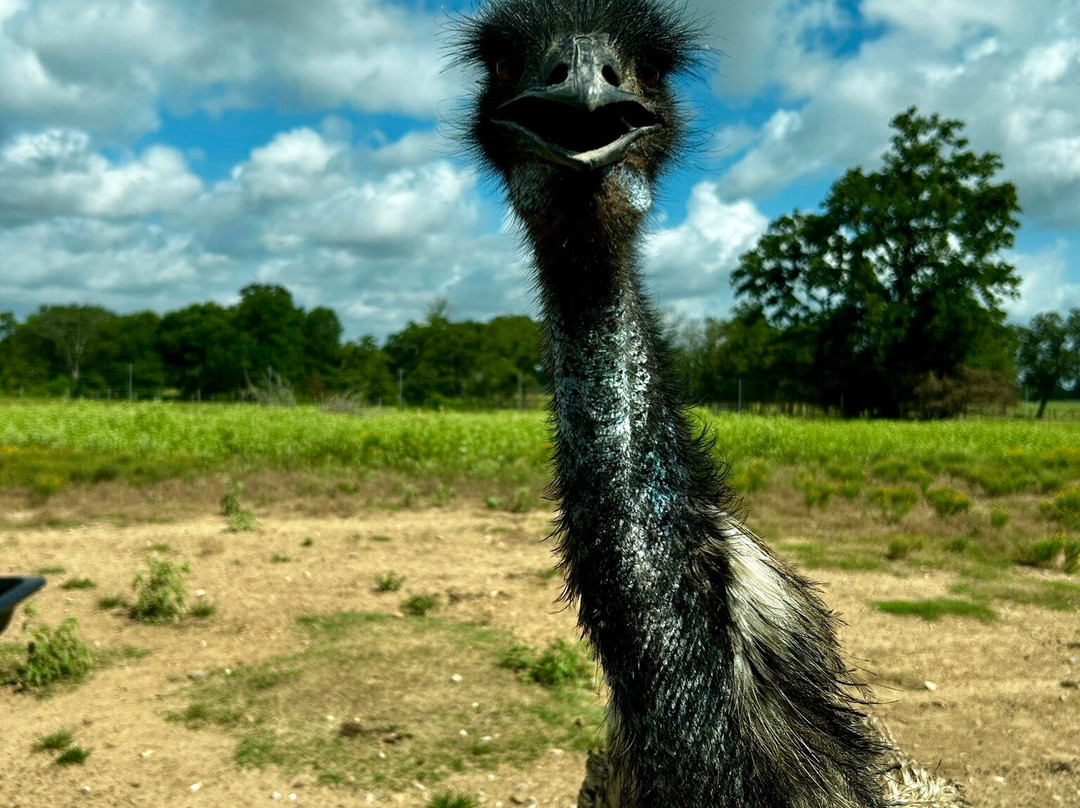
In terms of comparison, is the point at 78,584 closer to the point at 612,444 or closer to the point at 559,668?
the point at 559,668

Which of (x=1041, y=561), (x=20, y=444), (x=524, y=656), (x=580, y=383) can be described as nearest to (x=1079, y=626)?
(x=1041, y=561)

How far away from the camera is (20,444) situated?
1306 cm

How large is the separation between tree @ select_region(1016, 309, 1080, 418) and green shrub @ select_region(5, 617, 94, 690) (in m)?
65.7

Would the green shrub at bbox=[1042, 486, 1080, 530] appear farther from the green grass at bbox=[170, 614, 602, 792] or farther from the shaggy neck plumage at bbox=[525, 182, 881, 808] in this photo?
the shaggy neck plumage at bbox=[525, 182, 881, 808]

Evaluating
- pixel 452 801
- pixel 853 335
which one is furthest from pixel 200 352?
pixel 452 801

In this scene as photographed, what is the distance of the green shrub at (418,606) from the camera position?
5.25 meters

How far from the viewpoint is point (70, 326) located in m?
53.9

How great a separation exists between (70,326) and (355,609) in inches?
2229

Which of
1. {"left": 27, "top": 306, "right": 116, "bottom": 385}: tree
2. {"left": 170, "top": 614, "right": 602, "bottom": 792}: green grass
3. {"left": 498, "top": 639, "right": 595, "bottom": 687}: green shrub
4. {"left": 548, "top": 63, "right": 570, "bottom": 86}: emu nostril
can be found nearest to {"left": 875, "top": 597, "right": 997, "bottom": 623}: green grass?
{"left": 498, "top": 639, "right": 595, "bottom": 687}: green shrub

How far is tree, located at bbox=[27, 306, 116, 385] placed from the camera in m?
49.7

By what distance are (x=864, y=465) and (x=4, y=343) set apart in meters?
54.1

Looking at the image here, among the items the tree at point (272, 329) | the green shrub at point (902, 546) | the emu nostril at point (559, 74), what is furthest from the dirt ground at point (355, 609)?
the tree at point (272, 329)

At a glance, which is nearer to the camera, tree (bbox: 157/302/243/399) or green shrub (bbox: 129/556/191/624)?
green shrub (bbox: 129/556/191/624)

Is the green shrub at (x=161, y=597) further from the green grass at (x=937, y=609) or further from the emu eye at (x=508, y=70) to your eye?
the green grass at (x=937, y=609)
